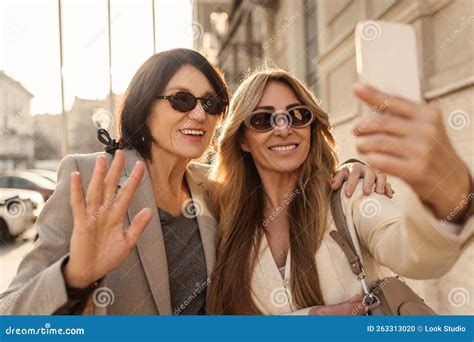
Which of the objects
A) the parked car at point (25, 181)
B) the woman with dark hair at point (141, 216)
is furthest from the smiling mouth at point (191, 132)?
the parked car at point (25, 181)

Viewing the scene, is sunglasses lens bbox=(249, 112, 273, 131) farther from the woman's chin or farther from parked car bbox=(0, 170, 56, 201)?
parked car bbox=(0, 170, 56, 201)

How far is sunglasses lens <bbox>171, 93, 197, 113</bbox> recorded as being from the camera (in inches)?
78.5

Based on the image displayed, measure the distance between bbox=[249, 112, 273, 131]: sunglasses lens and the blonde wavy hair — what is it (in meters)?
0.04

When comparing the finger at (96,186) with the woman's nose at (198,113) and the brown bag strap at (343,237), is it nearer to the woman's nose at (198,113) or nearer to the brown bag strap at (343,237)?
the woman's nose at (198,113)

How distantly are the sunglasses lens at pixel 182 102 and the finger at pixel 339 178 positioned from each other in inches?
26.9

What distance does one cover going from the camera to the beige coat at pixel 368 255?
1.30 m

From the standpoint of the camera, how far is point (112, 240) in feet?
4.53

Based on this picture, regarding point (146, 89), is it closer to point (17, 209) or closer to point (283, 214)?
point (283, 214)

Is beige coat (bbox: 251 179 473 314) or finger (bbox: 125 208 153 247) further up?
finger (bbox: 125 208 153 247)

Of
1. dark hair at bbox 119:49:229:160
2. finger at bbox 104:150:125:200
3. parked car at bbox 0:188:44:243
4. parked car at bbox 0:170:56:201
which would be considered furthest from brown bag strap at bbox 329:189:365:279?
parked car at bbox 0:170:56:201

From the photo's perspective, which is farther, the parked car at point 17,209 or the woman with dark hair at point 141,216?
the parked car at point 17,209

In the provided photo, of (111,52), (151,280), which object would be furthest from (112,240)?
(111,52)

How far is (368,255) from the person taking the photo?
181cm

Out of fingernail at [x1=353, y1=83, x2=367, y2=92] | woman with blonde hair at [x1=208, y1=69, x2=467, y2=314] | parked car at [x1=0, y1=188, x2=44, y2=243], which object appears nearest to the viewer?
fingernail at [x1=353, y1=83, x2=367, y2=92]
